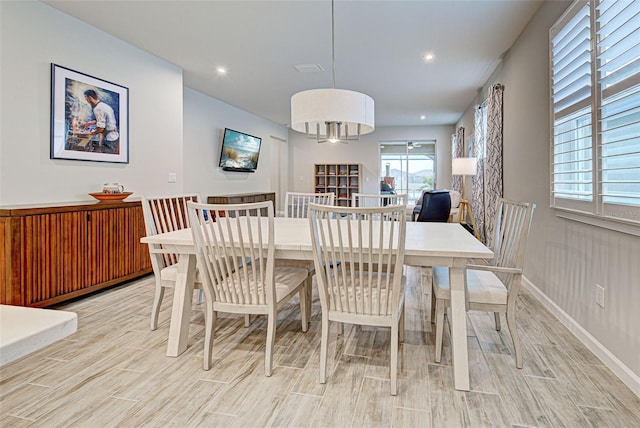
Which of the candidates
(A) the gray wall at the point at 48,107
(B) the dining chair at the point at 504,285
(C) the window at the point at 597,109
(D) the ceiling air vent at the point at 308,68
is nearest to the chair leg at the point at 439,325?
(B) the dining chair at the point at 504,285

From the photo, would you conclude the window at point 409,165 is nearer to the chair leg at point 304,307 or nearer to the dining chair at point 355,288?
the chair leg at point 304,307

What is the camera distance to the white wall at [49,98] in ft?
9.18

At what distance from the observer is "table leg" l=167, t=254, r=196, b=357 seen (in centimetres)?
216

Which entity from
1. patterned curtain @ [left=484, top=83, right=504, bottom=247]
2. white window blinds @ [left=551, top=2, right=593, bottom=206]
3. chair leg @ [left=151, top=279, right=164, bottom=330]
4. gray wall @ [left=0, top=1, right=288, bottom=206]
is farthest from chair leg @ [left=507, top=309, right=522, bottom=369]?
gray wall @ [left=0, top=1, right=288, bottom=206]

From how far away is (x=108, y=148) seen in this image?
3.63 m

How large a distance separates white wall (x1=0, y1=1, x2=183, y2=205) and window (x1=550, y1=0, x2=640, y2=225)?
404 centimetres

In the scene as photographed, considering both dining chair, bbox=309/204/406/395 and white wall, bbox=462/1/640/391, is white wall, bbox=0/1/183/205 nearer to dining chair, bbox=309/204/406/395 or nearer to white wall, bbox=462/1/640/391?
dining chair, bbox=309/204/406/395

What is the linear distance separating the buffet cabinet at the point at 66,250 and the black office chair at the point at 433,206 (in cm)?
366

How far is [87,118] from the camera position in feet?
11.2

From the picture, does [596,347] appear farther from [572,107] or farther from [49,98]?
[49,98]

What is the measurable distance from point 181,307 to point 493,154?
13.3ft

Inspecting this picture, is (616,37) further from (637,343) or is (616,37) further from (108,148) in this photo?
(108,148)

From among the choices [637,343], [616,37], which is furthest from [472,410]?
[616,37]

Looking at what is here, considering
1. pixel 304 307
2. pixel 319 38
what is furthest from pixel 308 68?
pixel 304 307
